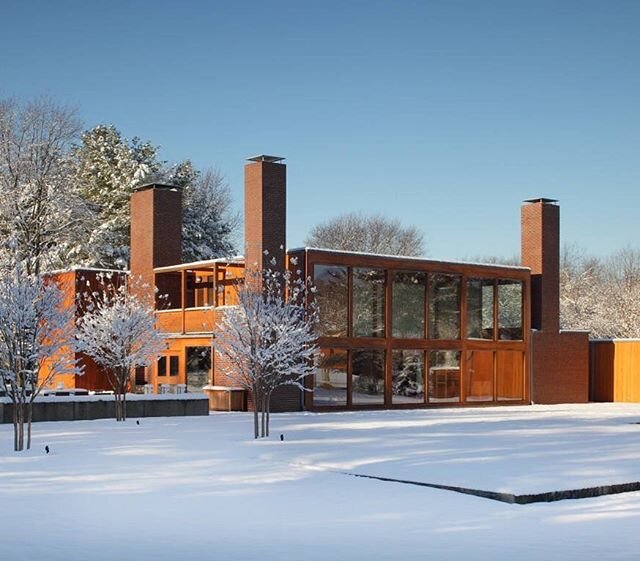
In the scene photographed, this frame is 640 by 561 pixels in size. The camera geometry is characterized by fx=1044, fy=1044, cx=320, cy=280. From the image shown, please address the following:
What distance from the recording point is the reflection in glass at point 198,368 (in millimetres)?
31688

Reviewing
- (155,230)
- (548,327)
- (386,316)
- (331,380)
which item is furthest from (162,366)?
(548,327)

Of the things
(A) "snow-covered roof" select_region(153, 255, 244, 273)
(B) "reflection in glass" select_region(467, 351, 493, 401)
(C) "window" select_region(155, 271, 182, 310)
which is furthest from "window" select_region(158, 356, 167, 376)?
(B) "reflection in glass" select_region(467, 351, 493, 401)

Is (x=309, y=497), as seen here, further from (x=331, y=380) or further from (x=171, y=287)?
(x=171, y=287)

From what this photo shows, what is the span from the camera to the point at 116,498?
41.4 feet

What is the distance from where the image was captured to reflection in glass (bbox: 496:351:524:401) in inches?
1412

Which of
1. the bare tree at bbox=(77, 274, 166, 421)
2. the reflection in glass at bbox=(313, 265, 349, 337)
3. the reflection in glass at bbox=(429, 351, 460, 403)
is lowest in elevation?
the reflection in glass at bbox=(429, 351, 460, 403)

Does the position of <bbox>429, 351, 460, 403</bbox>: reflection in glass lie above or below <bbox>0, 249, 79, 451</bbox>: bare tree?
below

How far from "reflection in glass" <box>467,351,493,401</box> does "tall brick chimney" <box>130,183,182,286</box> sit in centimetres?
1047

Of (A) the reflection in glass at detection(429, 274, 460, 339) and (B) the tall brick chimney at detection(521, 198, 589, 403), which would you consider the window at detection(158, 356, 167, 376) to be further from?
(B) the tall brick chimney at detection(521, 198, 589, 403)

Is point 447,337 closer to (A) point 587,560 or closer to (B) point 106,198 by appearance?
(B) point 106,198

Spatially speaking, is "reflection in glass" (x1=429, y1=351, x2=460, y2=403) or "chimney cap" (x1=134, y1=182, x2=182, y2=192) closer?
"reflection in glass" (x1=429, y1=351, x2=460, y2=403)

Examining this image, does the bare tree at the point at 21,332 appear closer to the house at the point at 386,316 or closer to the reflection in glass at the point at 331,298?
the house at the point at 386,316

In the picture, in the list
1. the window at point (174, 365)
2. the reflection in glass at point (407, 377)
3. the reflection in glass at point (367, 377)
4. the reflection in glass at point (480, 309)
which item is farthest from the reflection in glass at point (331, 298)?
the reflection in glass at point (480, 309)

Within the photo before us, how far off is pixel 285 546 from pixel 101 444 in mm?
9935
